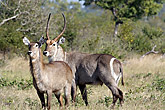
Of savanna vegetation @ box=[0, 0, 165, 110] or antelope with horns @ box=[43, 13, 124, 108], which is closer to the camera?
antelope with horns @ box=[43, 13, 124, 108]

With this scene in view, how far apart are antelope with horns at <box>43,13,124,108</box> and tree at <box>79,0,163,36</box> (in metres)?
15.5

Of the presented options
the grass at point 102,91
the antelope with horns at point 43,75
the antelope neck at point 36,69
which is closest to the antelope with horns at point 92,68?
the grass at point 102,91

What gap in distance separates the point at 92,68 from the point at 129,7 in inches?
670

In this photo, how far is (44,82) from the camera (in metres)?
5.47

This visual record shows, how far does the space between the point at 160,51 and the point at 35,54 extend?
13155 millimetres

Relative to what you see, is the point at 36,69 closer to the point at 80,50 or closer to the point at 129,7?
the point at 80,50

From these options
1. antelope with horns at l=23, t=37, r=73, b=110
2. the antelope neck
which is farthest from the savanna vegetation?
the antelope neck

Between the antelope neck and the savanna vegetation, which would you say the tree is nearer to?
the savanna vegetation

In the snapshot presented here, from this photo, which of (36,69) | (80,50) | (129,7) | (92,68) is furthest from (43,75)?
(129,7)

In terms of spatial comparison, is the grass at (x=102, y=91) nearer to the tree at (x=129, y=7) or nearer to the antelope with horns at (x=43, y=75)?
the antelope with horns at (x=43, y=75)

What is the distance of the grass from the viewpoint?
624 centimetres

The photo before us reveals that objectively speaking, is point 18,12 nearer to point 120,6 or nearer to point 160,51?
point 160,51

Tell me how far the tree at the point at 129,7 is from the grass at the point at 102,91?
9.19 metres

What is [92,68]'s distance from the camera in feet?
22.6
